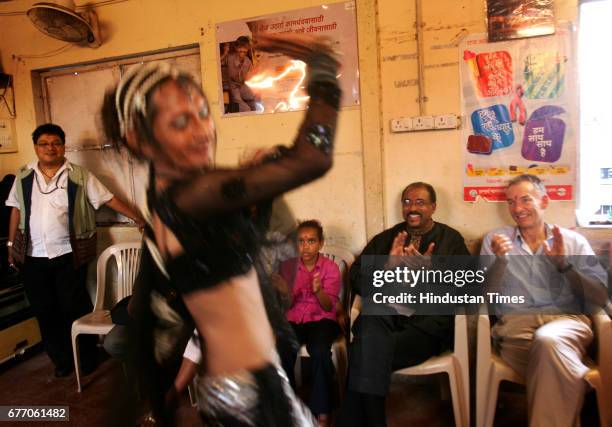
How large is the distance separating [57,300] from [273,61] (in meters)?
1.94

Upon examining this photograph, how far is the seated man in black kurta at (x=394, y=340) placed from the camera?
1645mm

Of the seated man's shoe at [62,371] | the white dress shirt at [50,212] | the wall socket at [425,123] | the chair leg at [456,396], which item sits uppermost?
the wall socket at [425,123]

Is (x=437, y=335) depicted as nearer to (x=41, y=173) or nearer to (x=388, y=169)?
(x=388, y=169)

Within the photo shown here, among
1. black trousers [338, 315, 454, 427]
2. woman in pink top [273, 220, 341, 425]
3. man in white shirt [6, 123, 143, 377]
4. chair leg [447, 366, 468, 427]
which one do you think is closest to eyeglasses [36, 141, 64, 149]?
man in white shirt [6, 123, 143, 377]

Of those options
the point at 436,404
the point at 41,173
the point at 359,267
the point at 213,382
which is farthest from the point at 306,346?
the point at 41,173

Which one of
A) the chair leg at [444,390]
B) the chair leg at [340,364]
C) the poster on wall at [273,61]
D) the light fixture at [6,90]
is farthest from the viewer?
the light fixture at [6,90]

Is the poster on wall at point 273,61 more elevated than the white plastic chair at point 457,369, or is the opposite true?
the poster on wall at point 273,61

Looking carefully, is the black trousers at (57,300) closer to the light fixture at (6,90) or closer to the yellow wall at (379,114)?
the light fixture at (6,90)

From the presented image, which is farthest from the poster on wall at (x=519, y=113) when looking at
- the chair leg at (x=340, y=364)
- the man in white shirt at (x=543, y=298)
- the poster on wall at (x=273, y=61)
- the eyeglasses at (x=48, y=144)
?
the eyeglasses at (x=48, y=144)

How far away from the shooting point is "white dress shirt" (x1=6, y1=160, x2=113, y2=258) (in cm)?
244

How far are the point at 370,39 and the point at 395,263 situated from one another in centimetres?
114

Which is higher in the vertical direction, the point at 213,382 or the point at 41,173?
the point at 41,173

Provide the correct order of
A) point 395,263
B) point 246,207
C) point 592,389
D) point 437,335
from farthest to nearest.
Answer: point 395,263, point 437,335, point 592,389, point 246,207

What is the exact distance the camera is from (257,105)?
2.38m
